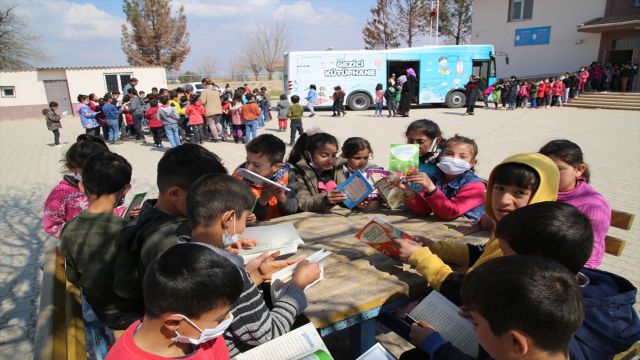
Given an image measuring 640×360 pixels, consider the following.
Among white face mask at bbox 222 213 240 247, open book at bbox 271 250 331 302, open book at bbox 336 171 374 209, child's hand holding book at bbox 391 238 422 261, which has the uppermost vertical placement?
white face mask at bbox 222 213 240 247

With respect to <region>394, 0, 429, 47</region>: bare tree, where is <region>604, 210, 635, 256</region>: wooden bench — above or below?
below

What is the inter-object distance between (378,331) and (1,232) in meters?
5.54

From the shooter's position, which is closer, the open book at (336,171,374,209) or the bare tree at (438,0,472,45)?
the open book at (336,171,374,209)

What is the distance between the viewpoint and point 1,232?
554cm

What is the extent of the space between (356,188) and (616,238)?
179 centimetres

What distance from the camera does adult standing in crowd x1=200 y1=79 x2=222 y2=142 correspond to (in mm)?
11367

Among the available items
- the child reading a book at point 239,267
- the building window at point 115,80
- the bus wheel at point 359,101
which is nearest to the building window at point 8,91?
the building window at point 115,80

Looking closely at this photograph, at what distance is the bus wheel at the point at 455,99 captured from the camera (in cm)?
1952

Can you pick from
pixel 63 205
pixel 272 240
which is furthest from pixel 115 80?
pixel 272 240

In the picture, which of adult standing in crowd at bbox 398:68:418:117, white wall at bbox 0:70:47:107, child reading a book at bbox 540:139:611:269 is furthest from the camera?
white wall at bbox 0:70:47:107

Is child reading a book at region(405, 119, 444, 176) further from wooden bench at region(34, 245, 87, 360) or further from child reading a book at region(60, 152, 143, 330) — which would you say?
wooden bench at region(34, 245, 87, 360)

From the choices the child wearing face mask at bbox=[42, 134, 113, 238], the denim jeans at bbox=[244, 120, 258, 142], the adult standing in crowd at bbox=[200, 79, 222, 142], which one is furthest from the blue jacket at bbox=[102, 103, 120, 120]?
the child wearing face mask at bbox=[42, 134, 113, 238]

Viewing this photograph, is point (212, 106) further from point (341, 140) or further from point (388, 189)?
point (388, 189)

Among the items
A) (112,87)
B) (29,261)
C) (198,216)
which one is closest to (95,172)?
(198,216)
